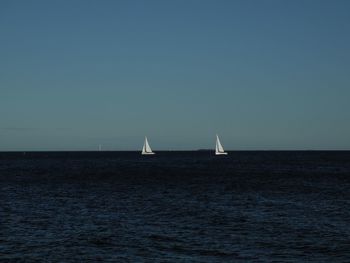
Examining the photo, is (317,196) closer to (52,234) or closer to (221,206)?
(221,206)

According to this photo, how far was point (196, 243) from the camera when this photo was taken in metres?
32.8

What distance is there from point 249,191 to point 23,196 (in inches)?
1076

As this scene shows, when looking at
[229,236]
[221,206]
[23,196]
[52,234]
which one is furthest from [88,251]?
[23,196]

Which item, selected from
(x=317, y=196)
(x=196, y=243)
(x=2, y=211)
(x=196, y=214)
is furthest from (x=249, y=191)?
(x=196, y=243)

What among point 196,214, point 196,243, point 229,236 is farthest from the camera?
point 196,214

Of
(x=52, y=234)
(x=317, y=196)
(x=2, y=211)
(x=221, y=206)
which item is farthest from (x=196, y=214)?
(x=317, y=196)

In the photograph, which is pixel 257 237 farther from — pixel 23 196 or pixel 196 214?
pixel 23 196

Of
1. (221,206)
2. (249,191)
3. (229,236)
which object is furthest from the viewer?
(249,191)

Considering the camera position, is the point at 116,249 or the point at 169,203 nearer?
the point at 116,249

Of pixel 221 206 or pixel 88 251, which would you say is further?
pixel 221 206

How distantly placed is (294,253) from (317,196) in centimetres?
3285

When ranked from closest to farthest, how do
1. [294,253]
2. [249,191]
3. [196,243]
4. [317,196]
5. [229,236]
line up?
[294,253]
[196,243]
[229,236]
[317,196]
[249,191]

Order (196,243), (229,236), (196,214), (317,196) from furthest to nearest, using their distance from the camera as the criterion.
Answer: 1. (317,196)
2. (196,214)
3. (229,236)
4. (196,243)

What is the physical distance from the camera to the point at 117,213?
46.7m
